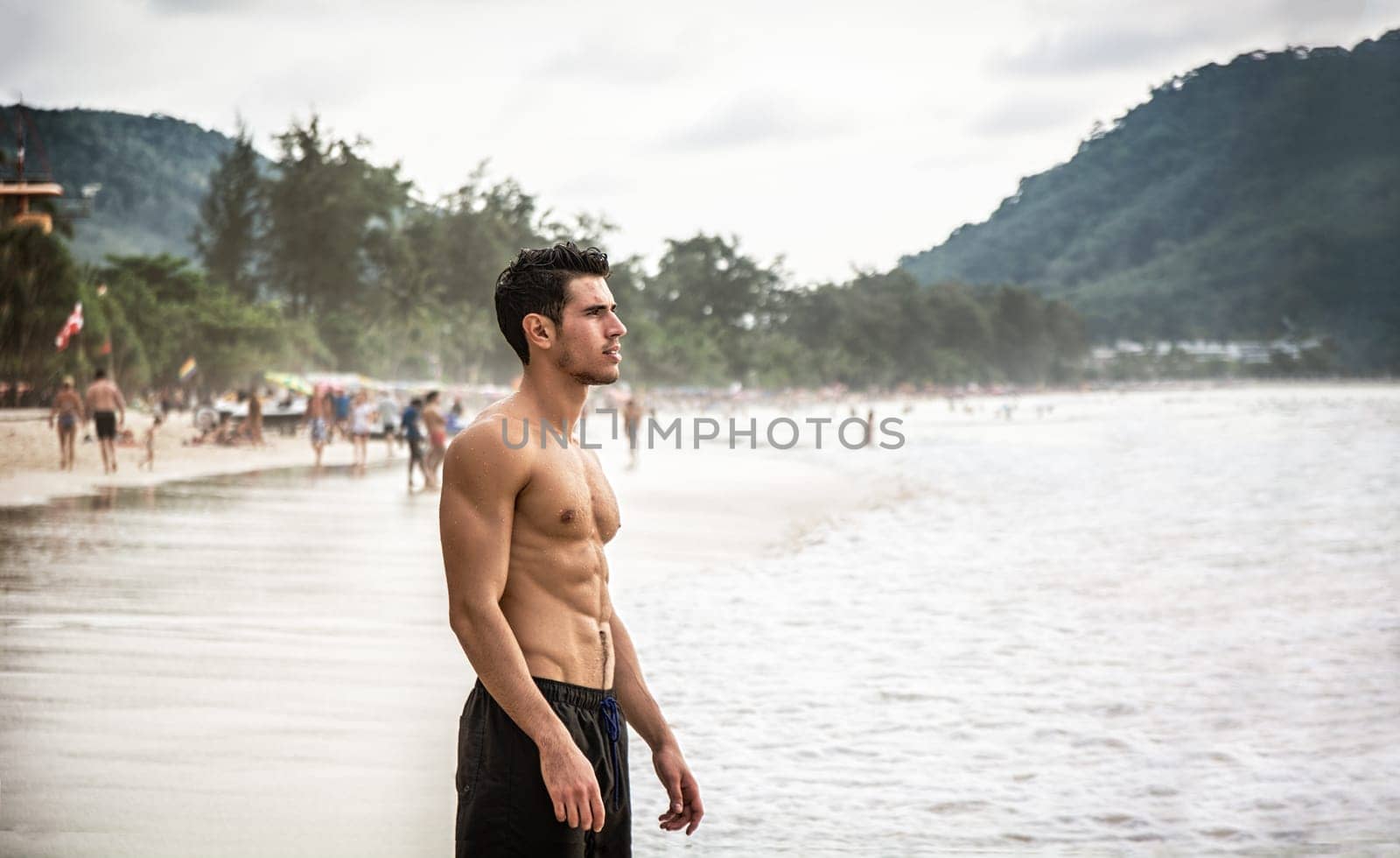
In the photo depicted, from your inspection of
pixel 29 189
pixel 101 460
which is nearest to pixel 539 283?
pixel 101 460

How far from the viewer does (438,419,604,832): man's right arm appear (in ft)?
6.91

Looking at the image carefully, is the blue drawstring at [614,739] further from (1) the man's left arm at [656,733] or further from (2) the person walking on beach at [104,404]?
(2) the person walking on beach at [104,404]

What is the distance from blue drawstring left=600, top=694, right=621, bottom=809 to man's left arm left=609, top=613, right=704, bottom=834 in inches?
4.8

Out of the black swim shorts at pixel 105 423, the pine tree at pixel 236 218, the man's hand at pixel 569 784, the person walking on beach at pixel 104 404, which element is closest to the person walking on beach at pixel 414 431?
the person walking on beach at pixel 104 404

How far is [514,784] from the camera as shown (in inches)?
85.7

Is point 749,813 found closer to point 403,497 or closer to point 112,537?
point 112,537

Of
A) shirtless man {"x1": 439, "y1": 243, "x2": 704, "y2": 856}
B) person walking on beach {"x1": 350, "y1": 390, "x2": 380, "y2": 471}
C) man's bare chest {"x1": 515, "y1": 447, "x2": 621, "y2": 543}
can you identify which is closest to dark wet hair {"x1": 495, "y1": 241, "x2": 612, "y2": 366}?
shirtless man {"x1": 439, "y1": 243, "x2": 704, "y2": 856}

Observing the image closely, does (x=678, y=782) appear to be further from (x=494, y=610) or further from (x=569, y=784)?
(x=494, y=610)

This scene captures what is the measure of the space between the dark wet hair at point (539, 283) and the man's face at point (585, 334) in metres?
0.02

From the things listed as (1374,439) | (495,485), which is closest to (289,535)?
(495,485)

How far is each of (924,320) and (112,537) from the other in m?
159

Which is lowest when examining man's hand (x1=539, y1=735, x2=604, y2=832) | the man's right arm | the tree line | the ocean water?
the ocean water

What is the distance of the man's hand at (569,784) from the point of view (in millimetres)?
2102

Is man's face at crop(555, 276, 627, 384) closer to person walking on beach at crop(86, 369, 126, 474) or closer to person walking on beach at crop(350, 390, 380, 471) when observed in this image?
person walking on beach at crop(86, 369, 126, 474)
